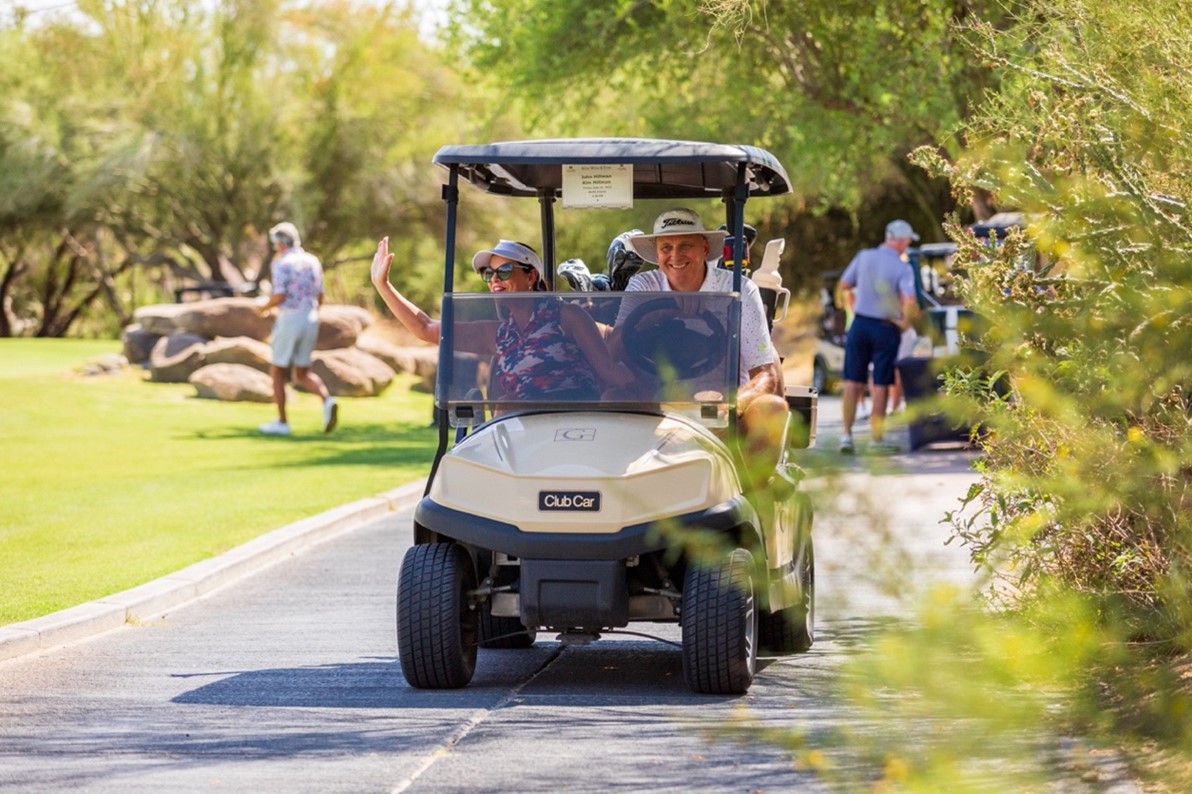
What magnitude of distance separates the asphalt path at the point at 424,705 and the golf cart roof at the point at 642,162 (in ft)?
4.61

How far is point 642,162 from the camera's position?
768 centimetres

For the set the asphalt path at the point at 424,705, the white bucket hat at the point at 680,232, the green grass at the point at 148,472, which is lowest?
the green grass at the point at 148,472

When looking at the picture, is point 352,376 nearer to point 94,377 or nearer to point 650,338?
point 94,377

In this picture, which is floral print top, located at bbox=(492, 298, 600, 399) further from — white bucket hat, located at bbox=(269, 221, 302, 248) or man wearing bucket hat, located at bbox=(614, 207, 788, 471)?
white bucket hat, located at bbox=(269, 221, 302, 248)

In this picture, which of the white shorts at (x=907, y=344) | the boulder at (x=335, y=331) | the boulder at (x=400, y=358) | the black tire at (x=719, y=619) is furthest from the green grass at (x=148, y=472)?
the white shorts at (x=907, y=344)

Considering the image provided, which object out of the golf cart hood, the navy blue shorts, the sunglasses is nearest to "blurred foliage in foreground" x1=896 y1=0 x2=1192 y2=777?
the golf cart hood

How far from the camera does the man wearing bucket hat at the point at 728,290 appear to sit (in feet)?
24.3

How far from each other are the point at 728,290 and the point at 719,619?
150 centimetres

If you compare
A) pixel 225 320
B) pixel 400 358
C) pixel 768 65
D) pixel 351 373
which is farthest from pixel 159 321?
pixel 768 65

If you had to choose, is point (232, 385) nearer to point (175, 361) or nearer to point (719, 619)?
point (175, 361)

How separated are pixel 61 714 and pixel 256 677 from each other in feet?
3.07

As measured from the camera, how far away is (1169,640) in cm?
596

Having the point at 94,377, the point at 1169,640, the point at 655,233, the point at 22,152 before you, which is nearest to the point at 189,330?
the point at 94,377

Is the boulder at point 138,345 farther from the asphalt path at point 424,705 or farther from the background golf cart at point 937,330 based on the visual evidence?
the asphalt path at point 424,705
